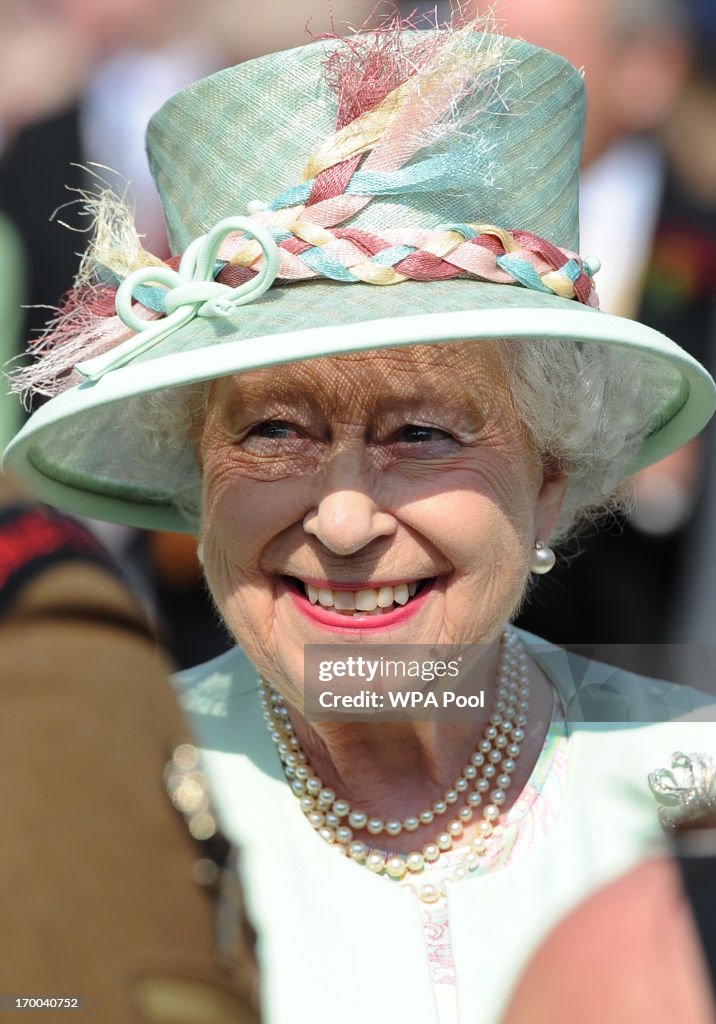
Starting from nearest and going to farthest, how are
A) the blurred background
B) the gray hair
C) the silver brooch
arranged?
the silver brooch, the gray hair, the blurred background

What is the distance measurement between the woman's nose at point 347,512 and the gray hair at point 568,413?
29 cm

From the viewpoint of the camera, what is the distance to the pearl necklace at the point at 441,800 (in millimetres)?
2154

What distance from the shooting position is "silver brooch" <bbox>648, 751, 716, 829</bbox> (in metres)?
1.70

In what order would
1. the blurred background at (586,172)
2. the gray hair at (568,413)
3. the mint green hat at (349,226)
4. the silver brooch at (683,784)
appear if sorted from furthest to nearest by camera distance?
1. the blurred background at (586,172)
2. the gray hair at (568,413)
3. the mint green hat at (349,226)
4. the silver brooch at (683,784)

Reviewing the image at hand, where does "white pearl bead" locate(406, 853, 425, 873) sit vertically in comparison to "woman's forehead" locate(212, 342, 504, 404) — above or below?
below

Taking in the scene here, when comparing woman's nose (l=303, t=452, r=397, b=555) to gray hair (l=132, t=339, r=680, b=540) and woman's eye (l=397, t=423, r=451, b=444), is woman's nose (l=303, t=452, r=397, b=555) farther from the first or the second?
gray hair (l=132, t=339, r=680, b=540)

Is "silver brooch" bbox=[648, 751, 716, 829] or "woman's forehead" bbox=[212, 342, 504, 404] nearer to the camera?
"silver brooch" bbox=[648, 751, 716, 829]

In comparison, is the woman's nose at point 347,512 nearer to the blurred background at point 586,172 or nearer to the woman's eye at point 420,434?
the woman's eye at point 420,434

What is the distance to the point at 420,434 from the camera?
2.01 m

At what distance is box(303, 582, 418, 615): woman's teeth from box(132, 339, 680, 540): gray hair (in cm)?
34

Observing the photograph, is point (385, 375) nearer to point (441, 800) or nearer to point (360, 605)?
point (360, 605)

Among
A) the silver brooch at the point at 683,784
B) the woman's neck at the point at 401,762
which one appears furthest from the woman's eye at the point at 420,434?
the silver brooch at the point at 683,784

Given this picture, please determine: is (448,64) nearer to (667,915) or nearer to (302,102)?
(302,102)

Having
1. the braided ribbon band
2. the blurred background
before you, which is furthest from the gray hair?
the blurred background
